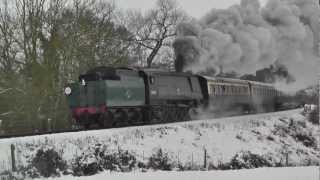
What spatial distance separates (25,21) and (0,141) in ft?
49.4

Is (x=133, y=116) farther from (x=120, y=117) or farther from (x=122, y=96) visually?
(x=122, y=96)

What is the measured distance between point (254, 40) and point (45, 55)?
38.1ft

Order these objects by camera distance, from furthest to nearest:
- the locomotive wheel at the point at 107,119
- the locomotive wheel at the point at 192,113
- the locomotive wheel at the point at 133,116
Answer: the locomotive wheel at the point at 192,113 → the locomotive wheel at the point at 133,116 → the locomotive wheel at the point at 107,119

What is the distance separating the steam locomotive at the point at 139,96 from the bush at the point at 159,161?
361 centimetres

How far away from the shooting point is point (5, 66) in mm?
29516

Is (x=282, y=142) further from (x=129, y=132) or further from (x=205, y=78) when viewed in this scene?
(x=129, y=132)

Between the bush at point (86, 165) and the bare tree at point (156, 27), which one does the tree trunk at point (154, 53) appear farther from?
the bush at point (86, 165)

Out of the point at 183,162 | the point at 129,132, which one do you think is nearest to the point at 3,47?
the point at 129,132

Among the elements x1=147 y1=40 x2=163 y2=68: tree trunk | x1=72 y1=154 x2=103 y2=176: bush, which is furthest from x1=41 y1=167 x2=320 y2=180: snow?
x1=147 y1=40 x2=163 y2=68: tree trunk

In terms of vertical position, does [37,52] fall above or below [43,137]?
above

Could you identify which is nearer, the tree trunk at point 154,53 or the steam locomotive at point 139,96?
the steam locomotive at point 139,96

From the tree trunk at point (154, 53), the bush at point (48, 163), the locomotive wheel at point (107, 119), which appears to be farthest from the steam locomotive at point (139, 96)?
the tree trunk at point (154, 53)

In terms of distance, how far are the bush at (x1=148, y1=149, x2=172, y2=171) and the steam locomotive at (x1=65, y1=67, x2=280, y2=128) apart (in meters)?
3.61

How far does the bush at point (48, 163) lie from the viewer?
15.7 metres
